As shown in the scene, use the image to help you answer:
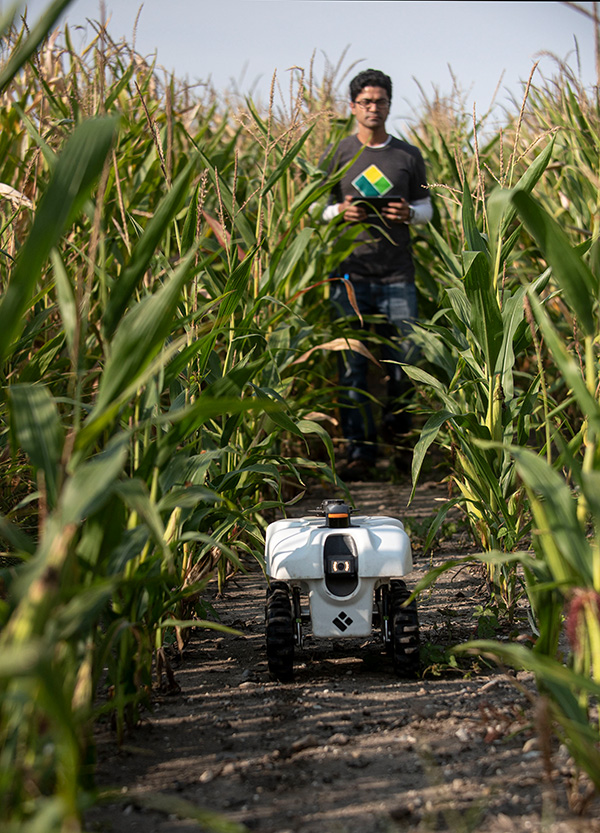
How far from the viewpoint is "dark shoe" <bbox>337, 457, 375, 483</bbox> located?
13.0ft

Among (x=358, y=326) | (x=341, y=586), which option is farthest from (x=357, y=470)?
(x=341, y=586)

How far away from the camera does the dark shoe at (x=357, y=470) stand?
3967mm

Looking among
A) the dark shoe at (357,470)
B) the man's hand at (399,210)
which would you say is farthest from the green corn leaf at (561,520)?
the dark shoe at (357,470)

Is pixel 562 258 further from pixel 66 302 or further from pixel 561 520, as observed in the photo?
pixel 66 302

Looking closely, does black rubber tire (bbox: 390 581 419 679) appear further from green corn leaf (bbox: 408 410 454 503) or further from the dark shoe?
the dark shoe

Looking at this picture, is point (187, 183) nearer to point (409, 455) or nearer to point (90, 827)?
point (90, 827)

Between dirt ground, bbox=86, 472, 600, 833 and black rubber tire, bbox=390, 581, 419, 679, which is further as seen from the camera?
black rubber tire, bbox=390, 581, 419, 679

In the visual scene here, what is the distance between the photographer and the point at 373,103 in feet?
12.3

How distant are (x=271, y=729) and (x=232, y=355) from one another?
979mm

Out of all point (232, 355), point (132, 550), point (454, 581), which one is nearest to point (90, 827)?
point (132, 550)

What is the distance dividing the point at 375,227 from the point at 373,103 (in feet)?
1.89

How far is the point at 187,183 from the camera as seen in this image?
1.31 meters

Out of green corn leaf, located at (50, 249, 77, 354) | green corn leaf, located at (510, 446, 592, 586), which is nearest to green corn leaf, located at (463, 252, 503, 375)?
green corn leaf, located at (510, 446, 592, 586)

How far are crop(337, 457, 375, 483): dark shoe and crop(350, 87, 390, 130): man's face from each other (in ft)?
5.22
